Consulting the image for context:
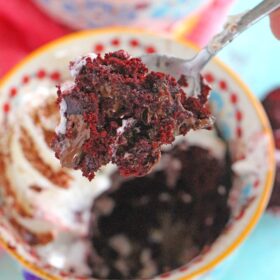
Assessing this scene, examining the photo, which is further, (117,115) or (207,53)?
(207,53)

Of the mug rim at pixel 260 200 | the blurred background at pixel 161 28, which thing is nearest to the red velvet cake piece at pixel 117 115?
the mug rim at pixel 260 200

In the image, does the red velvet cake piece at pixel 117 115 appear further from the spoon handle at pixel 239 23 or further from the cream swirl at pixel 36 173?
the cream swirl at pixel 36 173

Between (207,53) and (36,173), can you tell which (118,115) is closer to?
(207,53)

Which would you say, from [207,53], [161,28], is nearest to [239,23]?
[207,53]

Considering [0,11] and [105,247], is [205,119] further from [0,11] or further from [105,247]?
[0,11]

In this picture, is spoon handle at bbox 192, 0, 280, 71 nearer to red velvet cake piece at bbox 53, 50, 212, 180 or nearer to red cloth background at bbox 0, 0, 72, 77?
red velvet cake piece at bbox 53, 50, 212, 180

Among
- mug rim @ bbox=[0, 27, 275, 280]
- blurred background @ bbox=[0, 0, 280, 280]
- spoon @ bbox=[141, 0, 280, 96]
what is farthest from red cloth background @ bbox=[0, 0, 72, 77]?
spoon @ bbox=[141, 0, 280, 96]
